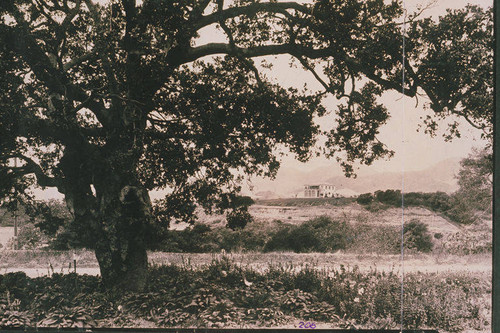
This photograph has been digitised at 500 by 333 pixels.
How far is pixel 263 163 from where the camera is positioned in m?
4.14

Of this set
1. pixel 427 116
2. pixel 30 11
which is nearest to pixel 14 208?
pixel 30 11

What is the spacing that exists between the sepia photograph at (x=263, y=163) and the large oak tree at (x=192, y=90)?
0.02 m

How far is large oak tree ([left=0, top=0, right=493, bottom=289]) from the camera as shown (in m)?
3.98

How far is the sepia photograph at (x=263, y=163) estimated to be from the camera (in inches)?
158

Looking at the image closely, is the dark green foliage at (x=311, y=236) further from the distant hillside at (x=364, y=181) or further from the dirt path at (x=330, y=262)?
the distant hillside at (x=364, y=181)

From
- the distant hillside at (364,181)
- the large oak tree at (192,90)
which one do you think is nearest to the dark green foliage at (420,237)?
the distant hillside at (364,181)

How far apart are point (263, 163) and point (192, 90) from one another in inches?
48.1

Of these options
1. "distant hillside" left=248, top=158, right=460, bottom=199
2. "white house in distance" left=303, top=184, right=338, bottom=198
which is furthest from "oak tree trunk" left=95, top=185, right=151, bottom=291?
"white house in distance" left=303, top=184, right=338, bottom=198

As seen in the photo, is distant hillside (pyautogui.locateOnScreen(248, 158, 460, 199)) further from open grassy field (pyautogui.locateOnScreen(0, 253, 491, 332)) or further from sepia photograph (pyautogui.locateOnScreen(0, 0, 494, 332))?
open grassy field (pyautogui.locateOnScreen(0, 253, 491, 332))

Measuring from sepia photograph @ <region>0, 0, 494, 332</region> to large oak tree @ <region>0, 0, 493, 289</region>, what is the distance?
0.7 inches

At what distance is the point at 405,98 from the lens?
4086 millimetres

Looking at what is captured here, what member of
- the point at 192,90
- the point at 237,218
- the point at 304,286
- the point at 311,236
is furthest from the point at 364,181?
the point at 192,90

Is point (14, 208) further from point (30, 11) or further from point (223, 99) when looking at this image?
point (223, 99)

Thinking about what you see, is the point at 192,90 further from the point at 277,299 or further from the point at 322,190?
the point at 277,299
